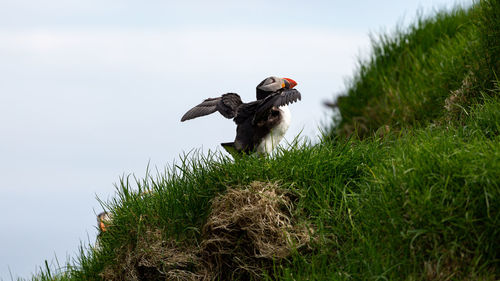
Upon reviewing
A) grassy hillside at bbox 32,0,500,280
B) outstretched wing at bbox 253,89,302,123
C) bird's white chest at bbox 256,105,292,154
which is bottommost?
grassy hillside at bbox 32,0,500,280

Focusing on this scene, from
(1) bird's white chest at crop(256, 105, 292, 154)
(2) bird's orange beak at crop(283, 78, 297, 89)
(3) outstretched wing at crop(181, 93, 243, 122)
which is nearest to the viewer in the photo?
(1) bird's white chest at crop(256, 105, 292, 154)

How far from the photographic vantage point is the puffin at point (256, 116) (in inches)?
210

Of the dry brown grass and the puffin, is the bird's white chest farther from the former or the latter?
the dry brown grass

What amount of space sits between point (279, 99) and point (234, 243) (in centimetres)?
133

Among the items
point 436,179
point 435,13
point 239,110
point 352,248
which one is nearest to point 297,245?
point 352,248

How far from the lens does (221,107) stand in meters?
5.73

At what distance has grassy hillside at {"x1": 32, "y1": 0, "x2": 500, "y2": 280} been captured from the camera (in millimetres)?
3979

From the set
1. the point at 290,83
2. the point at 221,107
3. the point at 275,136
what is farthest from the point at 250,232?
the point at 290,83

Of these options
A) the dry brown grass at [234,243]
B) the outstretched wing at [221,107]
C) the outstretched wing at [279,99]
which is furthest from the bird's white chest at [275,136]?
the dry brown grass at [234,243]

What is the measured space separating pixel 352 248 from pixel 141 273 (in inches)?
76.3

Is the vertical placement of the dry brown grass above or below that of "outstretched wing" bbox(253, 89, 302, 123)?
below

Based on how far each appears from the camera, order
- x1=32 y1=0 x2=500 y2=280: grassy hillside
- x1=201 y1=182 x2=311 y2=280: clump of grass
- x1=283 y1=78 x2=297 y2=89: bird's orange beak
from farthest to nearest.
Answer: x1=283 y1=78 x2=297 y2=89: bird's orange beak → x1=201 y1=182 x2=311 y2=280: clump of grass → x1=32 y1=0 x2=500 y2=280: grassy hillside

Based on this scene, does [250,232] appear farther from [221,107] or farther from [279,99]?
[221,107]

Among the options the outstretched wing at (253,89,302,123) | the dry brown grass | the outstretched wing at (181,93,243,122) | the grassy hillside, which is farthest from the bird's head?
the dry brown grass
